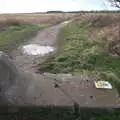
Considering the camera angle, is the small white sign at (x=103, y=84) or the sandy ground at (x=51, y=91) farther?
the small white sign at (x=103, y=84)

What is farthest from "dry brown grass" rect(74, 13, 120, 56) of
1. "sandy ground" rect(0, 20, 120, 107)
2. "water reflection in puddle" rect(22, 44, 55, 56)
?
"sandy ground" rect(0, 20, 120, 107)

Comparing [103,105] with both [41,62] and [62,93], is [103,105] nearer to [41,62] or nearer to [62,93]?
[62,93]

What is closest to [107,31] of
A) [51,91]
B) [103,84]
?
[103,84]

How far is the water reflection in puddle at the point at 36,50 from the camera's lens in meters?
11.0

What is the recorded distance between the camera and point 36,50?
1160 cm

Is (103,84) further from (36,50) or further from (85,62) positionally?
(36,50)

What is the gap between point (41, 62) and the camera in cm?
905

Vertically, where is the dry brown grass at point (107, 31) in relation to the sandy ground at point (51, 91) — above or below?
below

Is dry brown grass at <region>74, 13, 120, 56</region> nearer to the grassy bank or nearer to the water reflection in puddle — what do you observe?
the grassy bank

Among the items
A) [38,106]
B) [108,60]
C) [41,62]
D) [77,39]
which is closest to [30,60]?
[41,62]

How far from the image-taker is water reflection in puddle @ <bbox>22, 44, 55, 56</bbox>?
A: 36.0 feet

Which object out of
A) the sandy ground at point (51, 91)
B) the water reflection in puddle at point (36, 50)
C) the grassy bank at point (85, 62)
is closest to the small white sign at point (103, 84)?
the sandy ground at point (51, 91)

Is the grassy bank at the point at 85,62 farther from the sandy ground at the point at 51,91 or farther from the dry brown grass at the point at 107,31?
the sandy ground at the point at 51,91

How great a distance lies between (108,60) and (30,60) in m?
2.74
